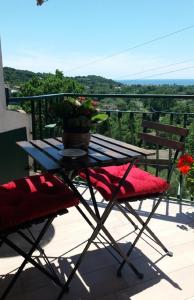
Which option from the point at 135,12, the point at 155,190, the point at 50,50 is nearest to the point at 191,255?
the point at 155,190

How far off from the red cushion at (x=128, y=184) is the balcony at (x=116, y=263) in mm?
551

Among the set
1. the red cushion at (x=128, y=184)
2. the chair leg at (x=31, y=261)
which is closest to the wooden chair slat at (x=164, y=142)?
the red cushion at (x=128, y=184)

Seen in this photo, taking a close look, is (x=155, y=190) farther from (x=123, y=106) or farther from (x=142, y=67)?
(x=142, y=67)

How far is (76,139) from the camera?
2117 mm

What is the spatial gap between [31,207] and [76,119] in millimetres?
620

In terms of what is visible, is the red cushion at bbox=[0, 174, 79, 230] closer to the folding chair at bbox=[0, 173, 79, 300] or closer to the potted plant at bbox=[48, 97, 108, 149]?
the folding chair at bbox=[0, 173, 79, 300]

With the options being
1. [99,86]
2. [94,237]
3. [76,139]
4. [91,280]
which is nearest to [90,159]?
[76,139]

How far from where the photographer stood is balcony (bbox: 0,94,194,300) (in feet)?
6.61

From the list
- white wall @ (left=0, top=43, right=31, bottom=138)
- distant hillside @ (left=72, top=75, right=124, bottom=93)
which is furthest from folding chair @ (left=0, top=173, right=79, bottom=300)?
distant hillside @ (left=72, top=75, right=124, bottom=93)

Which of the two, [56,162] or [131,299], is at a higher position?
[56,162]

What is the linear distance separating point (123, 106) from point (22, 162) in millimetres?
1479

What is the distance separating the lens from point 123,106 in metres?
4.03

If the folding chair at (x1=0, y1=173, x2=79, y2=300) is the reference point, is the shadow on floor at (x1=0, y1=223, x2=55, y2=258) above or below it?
below

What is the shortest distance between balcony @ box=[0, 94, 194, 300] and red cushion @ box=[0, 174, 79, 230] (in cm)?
57
